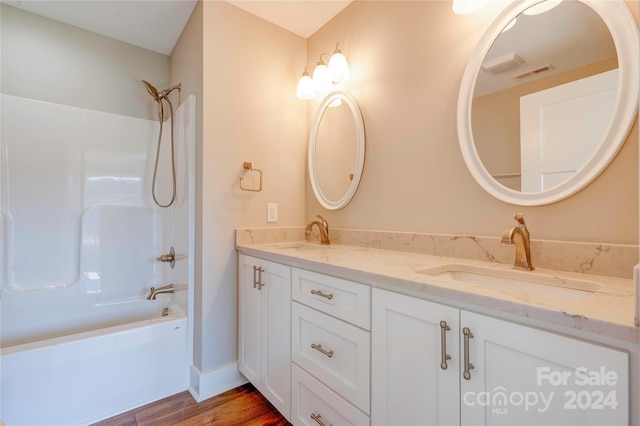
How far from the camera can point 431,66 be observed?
1.41 metres

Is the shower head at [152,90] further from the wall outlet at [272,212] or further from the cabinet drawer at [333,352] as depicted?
the cabinet drawer at [333,352]

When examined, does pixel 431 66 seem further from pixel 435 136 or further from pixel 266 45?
pixel 266 45

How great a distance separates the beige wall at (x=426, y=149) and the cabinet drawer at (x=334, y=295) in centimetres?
60

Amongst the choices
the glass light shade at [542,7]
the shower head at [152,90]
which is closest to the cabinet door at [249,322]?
the shower head at [152,90]

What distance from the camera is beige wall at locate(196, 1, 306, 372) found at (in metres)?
1.73

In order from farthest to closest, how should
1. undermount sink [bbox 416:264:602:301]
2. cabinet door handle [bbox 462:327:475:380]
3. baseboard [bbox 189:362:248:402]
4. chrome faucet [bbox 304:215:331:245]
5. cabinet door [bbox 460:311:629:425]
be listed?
chrome faucet [bbox 304:215:331:245] < baseboard [bbox 189:362:248:402] < undermount sink [bbox 416:264:602:301] < cabinet door handle [bbox 462:327:475:380] < cabinet door [bbox 460:311:629:425]

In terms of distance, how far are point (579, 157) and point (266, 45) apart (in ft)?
6.19

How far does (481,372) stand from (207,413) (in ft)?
4.90

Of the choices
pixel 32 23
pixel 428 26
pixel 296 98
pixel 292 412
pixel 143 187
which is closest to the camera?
pixel 292 412

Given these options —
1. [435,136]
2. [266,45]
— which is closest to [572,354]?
[435,136]

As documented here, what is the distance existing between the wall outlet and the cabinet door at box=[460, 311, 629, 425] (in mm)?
1461

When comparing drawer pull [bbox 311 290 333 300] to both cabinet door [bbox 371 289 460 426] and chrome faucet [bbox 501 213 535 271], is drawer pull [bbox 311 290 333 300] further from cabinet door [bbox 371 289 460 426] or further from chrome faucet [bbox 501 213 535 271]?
chrome faucet [bbox 501 213 535 271]

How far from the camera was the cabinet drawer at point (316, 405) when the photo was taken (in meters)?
1.04

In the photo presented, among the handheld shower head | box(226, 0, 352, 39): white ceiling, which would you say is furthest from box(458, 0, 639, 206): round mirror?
the handheld shower head
